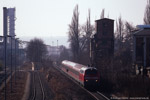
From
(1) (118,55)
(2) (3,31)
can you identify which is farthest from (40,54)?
(1) (118,55)

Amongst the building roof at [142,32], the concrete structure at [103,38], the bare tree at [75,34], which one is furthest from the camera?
the bare tree at [75,34]

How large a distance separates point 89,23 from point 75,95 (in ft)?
136

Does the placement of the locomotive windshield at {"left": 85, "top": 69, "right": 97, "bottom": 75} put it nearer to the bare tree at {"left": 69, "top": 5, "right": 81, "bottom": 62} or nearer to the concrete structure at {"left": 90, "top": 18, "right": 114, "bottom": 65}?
the concrete structure at {"left": 90, "top": 18, "right": 114, "bottom": 65}

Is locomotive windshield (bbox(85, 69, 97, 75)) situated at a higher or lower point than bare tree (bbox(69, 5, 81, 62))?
lower

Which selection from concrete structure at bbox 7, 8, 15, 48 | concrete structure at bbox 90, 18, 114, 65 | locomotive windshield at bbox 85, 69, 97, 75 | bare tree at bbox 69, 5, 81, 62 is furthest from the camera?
concrete structure at bbox 7, 8, 15, 48

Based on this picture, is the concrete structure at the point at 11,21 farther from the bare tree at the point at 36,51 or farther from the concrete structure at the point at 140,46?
the concrete structure at the point at 140,46

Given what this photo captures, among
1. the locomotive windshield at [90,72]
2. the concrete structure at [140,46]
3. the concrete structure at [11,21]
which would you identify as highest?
the concrete structure at [11,21]

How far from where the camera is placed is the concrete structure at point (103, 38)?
40031 mm

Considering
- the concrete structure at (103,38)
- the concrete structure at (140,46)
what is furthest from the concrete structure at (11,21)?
the concrete structure at (140,46)

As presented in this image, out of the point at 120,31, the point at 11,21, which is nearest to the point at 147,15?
the point at 120,31

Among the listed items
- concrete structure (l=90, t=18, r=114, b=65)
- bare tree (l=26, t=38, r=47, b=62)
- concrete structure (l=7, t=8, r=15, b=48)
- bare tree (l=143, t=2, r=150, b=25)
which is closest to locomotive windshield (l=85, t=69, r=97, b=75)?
concrete structure (l=90, t=18, r=114, b=65)

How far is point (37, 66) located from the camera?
73.9 meters

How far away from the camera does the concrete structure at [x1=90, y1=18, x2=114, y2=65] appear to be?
131 ft

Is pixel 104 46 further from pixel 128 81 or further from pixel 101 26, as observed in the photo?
pixel 128 81
